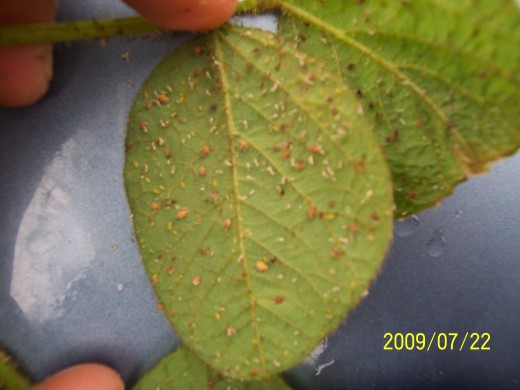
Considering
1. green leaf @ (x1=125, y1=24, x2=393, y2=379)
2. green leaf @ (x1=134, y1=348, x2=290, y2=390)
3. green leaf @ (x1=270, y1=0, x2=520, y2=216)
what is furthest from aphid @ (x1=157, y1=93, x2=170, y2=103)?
green leaf @ (x1=134, y1=348, x2=290, y2=390)

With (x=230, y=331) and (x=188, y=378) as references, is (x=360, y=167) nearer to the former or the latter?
(x=230, y=331)

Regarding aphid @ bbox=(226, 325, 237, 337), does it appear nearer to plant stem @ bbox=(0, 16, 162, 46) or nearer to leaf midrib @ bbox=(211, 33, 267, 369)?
leaf midrib @ bbox=(211, 33, 267, 369)

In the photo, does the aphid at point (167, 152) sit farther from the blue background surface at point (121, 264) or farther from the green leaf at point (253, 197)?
the blue background surface at point (121, 264)

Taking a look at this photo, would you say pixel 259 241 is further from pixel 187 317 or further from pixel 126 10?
pixel 126 10

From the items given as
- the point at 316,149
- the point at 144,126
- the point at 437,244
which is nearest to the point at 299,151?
the point at 316,149

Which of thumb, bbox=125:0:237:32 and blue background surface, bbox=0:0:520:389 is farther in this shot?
blue background surface, bbox=0:0:520:389

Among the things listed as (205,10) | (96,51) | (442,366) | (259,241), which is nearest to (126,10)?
(96,51)
